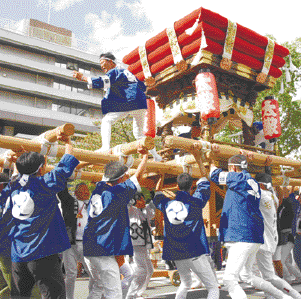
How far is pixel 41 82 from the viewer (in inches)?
1262

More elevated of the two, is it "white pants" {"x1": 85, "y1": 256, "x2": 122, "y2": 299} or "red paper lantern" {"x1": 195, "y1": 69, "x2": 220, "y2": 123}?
"red paper lantern" {"x1": 195, "y1": 69, "x2": 220, "y2": 123}

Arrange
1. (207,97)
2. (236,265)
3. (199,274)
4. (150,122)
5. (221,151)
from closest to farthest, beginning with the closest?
(236,265) → (199,274) → (221,151) → (207,97) → (150,122)

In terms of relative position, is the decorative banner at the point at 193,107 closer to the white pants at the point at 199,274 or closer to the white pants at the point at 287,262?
the white pants at the point at 287,262

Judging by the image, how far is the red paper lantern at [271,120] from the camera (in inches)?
319

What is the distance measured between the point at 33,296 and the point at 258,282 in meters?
2.36

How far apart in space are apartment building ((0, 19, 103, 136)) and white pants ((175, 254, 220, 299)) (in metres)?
27.4

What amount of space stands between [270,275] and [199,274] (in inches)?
36.2

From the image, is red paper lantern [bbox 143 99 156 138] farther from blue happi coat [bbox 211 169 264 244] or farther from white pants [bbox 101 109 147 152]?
blue happi coat [bbox 211 169 264 244]

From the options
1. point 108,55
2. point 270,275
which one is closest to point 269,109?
point 108,55

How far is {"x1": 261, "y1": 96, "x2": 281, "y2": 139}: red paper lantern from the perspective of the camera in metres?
8.09

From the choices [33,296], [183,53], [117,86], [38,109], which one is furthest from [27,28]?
[33,296]

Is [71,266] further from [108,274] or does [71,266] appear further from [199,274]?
[199,274]

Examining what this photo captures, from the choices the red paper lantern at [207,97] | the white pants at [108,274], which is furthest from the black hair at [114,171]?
the red paper lantern at [207,97]

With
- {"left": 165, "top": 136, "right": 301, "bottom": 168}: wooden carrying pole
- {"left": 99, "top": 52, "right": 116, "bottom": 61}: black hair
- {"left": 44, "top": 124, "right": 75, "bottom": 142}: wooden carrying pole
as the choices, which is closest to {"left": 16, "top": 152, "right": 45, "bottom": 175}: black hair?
{"left": 44, "top": 124, "right": 75, "bottom": 142}: wooden carrying pole
